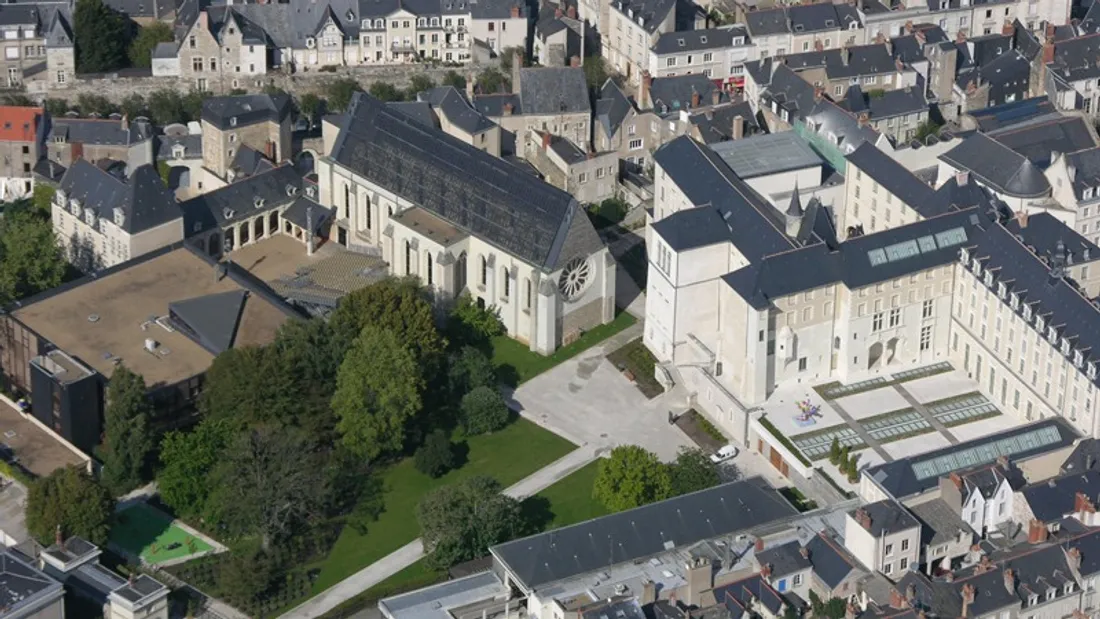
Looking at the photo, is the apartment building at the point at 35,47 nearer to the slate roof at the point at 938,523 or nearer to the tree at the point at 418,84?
the tree at the point at 418,84

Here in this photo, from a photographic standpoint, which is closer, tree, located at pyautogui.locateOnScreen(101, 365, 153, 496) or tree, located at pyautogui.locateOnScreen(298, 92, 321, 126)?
tree, located at pyautogui.locateOnScreen(101, 365, 153, 496)

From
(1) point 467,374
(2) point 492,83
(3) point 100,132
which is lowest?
(1) point 467,374

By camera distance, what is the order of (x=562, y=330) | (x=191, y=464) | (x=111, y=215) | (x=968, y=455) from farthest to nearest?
(x=111, y=215)
(x=562, y=330)
(x=191, y=464)
(x=968, y=455)

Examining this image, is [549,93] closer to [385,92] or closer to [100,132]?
[385,92]

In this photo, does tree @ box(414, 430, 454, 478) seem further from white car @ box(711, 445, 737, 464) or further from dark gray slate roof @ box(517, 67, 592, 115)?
dark gray slate roof @ box(517, 67, 592, 115)

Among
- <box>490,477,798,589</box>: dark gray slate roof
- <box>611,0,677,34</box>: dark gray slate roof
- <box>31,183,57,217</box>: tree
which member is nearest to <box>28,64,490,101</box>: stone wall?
<box>611,0,677,34</box>: dark gray slate roof

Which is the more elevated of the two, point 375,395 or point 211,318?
point 211,318

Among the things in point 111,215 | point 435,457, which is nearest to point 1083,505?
point 435,457
